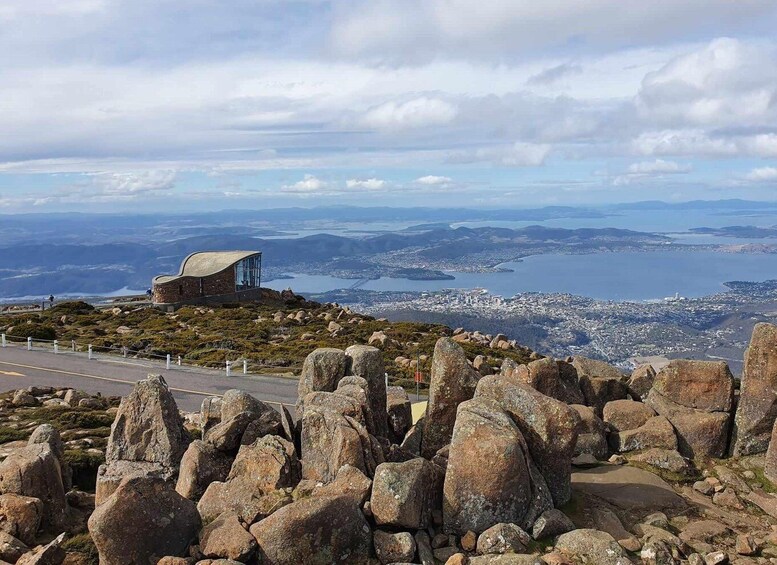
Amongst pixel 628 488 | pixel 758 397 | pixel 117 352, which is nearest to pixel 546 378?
pixel 628 488

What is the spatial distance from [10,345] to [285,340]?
55.3 ft

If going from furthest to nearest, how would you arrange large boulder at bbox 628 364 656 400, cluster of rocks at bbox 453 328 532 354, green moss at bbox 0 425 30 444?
cluster of rocks at bbox 453 328 532 354 → large boulder at bbox 628 364 656 400 → green moss at bbox 0 425 30 444

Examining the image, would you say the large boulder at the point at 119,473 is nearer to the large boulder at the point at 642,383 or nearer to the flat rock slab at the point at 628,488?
the flat rock slab at the point at 628,488

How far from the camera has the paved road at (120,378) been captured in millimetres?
30547

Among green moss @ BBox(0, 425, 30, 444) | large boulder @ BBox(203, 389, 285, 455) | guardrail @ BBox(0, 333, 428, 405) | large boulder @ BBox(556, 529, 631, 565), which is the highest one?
large boulder @ BBox(203, 389, 285, 455)

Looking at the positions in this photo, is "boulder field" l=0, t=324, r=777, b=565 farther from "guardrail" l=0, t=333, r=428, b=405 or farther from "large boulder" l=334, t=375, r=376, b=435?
"guardrail" l=0, t=333, r=428, b=405

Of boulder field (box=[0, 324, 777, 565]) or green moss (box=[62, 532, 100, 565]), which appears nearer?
boulder field (box=[0, 324, 777, 565])

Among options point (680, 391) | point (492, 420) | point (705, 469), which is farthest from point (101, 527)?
point (680, 391)

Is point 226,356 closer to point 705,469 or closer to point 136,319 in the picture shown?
point 136,319

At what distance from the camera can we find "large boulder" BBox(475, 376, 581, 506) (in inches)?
580

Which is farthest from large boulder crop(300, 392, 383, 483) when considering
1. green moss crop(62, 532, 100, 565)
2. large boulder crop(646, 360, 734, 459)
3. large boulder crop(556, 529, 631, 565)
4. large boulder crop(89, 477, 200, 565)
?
large boulder crop(646, 360, 734, 459)

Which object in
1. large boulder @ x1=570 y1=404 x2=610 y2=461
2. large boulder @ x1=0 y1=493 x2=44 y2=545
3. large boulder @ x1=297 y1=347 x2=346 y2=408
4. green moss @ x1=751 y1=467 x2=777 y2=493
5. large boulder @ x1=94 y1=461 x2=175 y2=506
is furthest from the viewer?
large boulder @ x1=297 y1=347 x2=346 y2=408

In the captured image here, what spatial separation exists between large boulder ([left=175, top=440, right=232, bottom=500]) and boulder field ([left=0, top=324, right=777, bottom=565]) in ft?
0.10

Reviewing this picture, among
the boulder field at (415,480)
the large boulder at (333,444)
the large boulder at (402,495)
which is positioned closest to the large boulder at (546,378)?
the boulder field at (415,480)
